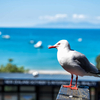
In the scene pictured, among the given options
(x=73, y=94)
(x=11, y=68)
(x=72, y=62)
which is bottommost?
(x=73, y=94)

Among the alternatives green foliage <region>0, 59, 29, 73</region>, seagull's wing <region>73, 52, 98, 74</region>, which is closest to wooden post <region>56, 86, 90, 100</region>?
seagull's wing <region>73, 52, 98, 74</region>

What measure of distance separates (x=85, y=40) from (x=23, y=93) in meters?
4.12

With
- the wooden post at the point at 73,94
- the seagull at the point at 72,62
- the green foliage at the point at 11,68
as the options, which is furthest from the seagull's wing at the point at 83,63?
the green foliage at the point at 11,68

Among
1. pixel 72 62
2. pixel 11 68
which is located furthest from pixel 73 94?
pixel 11 68

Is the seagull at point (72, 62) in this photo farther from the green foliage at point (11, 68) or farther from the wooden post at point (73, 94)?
the green foliage at point (11, 68)

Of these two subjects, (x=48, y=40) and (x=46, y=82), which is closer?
(x=46, y=82)

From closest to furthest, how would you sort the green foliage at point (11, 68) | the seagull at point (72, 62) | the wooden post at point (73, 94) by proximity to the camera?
the wooden post at point (73, 94), the seagull at point (72, 62), the green foliage at point (11, 68)

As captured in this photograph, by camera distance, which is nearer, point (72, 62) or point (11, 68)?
point (72, 62)

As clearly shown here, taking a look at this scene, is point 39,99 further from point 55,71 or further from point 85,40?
point 85,40

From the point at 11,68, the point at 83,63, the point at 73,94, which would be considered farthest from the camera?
the point at 11,68

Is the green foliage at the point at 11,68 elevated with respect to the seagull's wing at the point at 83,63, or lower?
elevated

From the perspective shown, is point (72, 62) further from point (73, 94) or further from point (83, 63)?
point (73, 94)

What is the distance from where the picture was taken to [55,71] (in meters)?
10.4

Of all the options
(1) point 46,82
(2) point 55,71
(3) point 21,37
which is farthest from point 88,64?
(3) point 21,37
